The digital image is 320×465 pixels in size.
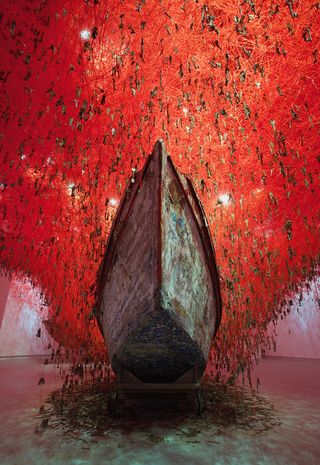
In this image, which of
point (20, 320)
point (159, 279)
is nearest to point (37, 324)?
point (20, 320)

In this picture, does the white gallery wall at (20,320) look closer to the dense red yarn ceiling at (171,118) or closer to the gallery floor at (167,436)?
the dense red yarn ceiling at (171,118)

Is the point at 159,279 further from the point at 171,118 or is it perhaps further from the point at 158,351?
the point at 171,118

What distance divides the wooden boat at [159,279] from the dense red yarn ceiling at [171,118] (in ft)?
6.90

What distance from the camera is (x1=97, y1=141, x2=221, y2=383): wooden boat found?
3469 millimetres

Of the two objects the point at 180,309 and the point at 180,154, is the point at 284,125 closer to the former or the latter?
the point at 180,154

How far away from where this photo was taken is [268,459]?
9.36 feet

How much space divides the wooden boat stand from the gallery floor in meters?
0.25

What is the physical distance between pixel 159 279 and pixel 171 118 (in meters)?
5.29

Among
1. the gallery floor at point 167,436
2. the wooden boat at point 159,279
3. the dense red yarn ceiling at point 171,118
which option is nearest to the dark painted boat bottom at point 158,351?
the wooden boat at point 159,279

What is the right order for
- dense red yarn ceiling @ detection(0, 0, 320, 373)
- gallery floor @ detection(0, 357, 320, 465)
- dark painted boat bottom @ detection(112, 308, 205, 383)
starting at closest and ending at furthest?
gallery floor @ detection(0, 357, 320, 465) < dark painted boat bottom @ detection(112, 308, 205, 383) < dense red yarn ceiling @ detection(0, 0, 320, 373)

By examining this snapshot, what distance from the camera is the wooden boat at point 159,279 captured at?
347 cm

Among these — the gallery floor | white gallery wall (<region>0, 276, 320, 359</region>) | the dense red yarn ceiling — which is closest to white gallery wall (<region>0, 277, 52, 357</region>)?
white gallery wall (<region>0, 276, 320, 359</region>)

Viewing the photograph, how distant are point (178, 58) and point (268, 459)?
22.7 feet

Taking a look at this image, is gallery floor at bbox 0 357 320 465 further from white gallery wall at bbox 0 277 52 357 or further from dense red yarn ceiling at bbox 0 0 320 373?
white gallery wall at bbox 0 277 52 357
